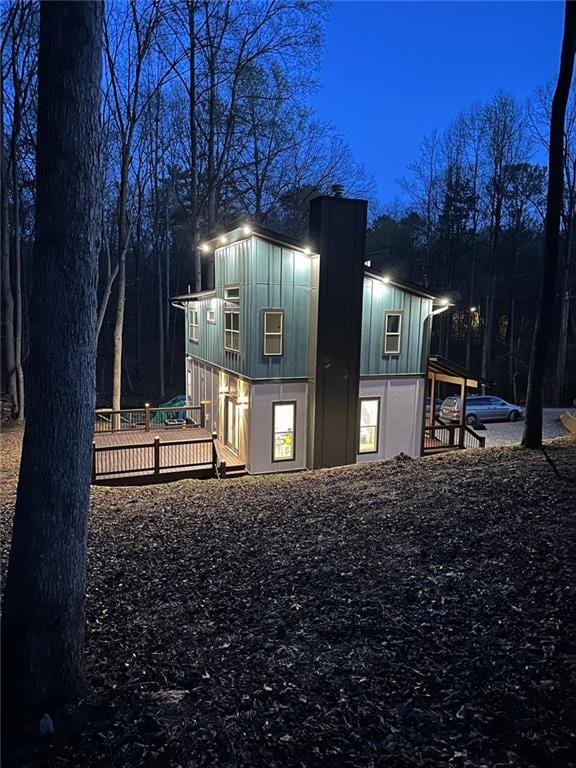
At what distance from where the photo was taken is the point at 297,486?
28.9 ft

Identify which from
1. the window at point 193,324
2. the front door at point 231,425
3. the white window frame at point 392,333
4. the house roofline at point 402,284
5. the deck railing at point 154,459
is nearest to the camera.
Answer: the deck railing at point 154,459

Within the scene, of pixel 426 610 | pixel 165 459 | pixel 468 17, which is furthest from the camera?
pixel 165 459

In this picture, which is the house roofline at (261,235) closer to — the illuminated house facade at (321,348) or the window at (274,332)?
the illuminated house facade at (321,348)

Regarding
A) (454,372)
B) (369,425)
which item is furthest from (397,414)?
(454,372)

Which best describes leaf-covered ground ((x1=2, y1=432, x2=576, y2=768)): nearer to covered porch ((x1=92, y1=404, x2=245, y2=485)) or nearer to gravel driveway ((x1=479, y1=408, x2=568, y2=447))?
covered porch ((x1=92, y1=404, x2=245, y2=485))

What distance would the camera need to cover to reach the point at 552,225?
26.9ft

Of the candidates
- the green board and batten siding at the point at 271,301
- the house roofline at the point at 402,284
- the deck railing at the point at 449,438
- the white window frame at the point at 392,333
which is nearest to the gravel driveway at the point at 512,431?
the deck railing at the point at 449,438

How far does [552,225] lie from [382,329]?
215 inches

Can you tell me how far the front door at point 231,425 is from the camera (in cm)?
1362

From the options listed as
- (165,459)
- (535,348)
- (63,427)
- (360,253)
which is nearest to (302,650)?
(63,427)

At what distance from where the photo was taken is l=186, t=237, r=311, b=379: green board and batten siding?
11938 millimetres

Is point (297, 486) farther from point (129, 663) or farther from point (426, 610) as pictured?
point (129, 663)

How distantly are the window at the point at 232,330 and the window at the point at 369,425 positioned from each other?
12.9ft

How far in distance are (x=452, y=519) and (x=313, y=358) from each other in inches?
282
